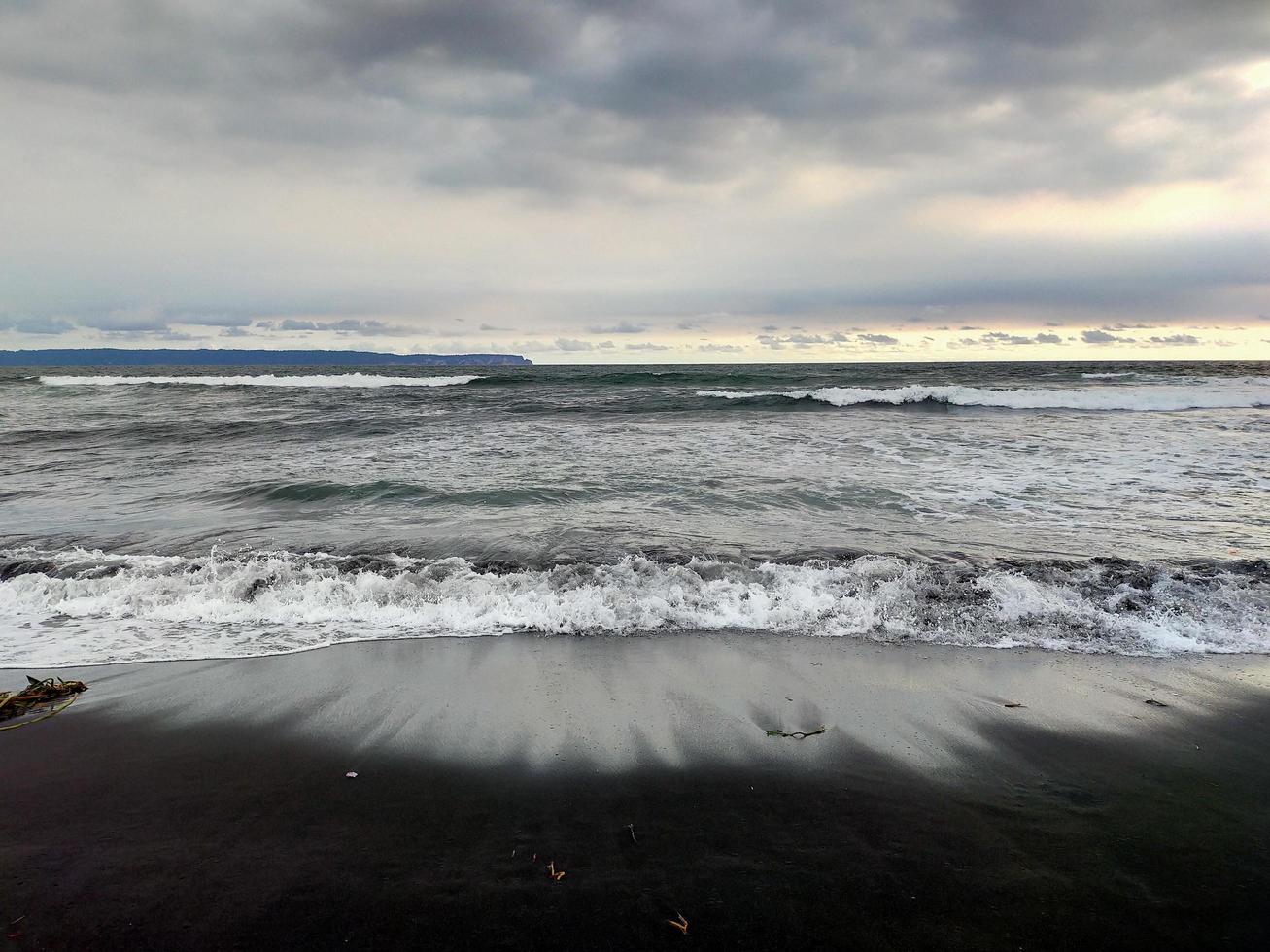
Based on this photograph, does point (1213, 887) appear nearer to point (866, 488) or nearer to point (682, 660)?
point (682, 660)

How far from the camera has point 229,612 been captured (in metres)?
5.22

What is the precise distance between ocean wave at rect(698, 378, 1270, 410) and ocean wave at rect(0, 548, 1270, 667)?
72.6 ft

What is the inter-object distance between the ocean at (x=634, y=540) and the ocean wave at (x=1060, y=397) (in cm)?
937

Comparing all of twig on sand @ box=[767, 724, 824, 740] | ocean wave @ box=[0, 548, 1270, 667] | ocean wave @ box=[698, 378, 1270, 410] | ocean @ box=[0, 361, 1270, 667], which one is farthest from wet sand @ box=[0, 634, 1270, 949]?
ocean wave @ box=[698, 378, 1270, 410]

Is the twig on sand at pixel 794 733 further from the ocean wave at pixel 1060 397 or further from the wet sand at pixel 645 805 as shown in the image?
the ocean wave at pixel 1060 397

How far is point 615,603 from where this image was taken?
5.12 meters

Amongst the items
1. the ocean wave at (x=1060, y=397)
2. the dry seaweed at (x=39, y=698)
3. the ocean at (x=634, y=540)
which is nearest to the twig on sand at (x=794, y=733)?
the ocean at (x=634, y=540)

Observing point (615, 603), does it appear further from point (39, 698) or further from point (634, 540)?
point (39, 698)

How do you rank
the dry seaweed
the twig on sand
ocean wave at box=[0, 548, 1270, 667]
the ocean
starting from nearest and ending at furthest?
the twig on sand
the dry seaweed
ocean wave at box=[0, 548, 1270, 667]
the ocean

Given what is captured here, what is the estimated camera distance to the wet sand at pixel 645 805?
7.09 feet

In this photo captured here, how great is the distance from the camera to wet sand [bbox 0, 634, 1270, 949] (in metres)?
2.16

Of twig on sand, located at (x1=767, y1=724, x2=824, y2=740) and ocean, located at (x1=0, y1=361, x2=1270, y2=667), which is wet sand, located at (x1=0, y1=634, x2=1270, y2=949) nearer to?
twig on sand, located at (x1=767, y1=724, x2=824, y2=740)

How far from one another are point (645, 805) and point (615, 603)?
7.84 feet

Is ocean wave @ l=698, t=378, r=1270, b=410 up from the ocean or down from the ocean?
up
